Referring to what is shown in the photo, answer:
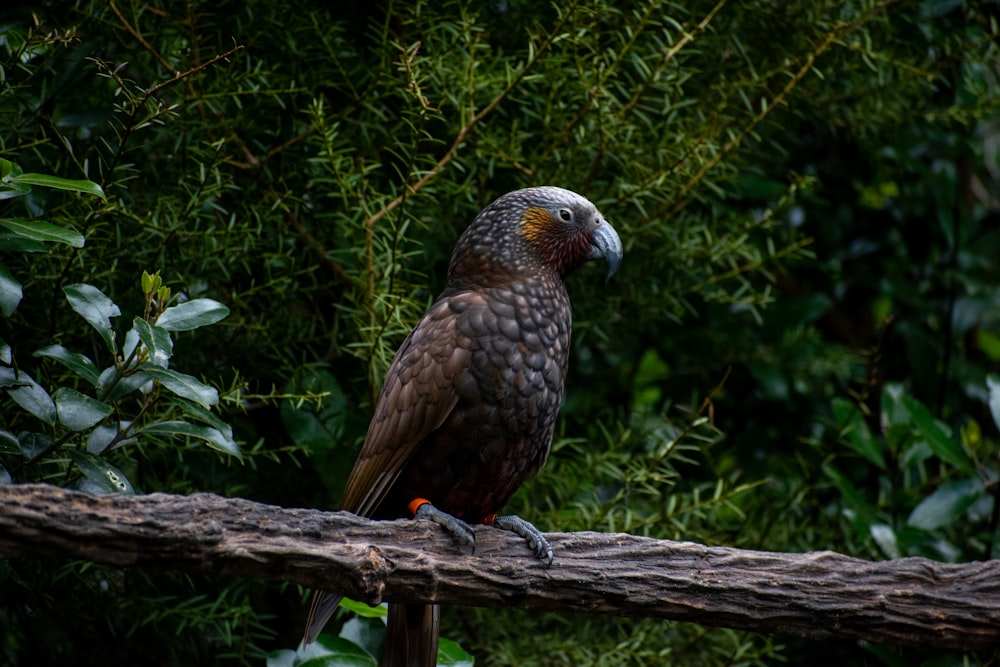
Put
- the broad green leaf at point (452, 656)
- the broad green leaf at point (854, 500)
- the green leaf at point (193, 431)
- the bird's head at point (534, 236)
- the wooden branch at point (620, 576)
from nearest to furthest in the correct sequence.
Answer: the wooden branch at point (620, 576) < the green leaf at point (193, 431) < the broad green leaf at point (452, 656) < the bird's head at point (534, 236) < the broad green leaf at point (854, 500)

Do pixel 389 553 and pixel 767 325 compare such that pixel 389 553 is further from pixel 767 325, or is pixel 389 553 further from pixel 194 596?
pixel 767 325

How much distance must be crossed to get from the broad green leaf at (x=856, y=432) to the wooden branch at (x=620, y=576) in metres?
0.97

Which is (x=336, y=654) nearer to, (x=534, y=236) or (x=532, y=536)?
(x=532, y=536)

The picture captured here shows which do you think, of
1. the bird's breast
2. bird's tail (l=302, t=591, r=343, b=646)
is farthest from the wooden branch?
bird's tail (l=302, t=591, r=343, b=646)

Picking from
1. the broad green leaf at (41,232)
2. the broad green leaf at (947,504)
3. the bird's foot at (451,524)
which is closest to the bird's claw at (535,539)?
the bird's foot at (451,524)

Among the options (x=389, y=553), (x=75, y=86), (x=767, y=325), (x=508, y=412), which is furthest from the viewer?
(x=767, y=325)

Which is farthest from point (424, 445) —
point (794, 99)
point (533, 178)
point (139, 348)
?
point (794, 99)

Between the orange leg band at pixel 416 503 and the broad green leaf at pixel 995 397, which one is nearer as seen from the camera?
the orange leg band at pixel 416 503

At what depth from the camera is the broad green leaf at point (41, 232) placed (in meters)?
1.86

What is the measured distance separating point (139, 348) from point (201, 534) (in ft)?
1.69

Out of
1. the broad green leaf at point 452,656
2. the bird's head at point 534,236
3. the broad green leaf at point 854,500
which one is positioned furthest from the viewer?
the broad green leaf at point 854,500

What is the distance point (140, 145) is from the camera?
7.93 ft

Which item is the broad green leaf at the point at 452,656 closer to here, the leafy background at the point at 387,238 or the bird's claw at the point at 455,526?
the leafy background at the point at 387,238

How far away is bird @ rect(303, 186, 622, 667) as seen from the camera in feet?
7.69
